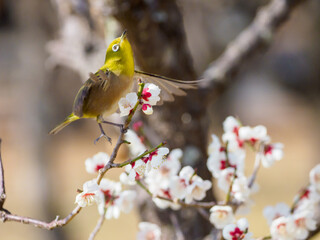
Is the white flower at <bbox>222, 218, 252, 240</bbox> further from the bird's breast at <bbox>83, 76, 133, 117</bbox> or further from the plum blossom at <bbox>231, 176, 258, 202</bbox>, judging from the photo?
the bird's breast at <bbox>83, 76, 133, 117</bbox>

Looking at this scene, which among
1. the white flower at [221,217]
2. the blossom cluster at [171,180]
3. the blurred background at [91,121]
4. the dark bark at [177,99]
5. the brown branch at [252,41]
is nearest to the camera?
the blossom cluster at [171,180]

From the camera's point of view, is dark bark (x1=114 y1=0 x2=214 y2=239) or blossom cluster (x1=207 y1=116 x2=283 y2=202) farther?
dark bark (x1=114 y1=0 x2=214 y2=239)

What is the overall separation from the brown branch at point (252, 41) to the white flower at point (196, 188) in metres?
0.72

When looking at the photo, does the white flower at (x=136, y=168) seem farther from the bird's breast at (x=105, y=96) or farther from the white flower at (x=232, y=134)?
the white flower at (x=232, y=134)

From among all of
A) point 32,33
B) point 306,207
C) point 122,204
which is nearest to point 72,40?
point 122,204

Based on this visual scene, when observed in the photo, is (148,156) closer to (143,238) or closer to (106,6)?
(143,238)

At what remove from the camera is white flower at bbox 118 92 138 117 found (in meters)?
0.68

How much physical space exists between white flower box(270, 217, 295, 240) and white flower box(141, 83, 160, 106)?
0.43 m

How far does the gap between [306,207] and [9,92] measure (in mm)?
7491

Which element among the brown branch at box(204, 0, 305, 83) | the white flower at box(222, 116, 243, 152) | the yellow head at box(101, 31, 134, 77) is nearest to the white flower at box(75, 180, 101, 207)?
the yellow head at box(101, 31, 134, 77)

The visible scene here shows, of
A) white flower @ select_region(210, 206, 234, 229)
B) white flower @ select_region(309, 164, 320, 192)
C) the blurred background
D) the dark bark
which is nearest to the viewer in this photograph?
white flower @ select_region(210, 206, 234, 229)

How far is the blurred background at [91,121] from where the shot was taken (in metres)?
3.57

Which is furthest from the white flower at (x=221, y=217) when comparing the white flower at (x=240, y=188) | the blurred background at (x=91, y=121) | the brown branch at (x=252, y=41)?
the blurred background at (x=91, y=121)

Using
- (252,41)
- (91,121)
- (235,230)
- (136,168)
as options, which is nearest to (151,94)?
(136,168)
